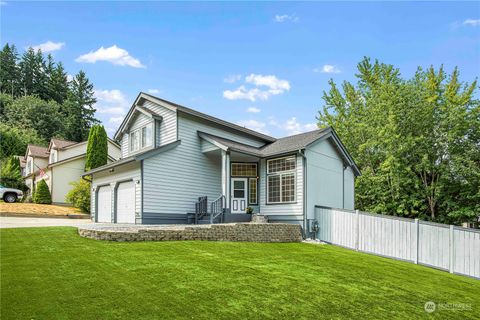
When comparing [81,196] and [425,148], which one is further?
[81,196]

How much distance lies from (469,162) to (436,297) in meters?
19.2

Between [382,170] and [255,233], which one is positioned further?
[382,170]

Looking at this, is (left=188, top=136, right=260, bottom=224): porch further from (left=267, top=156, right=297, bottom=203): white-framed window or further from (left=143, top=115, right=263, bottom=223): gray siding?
(left=267, top=156, right=297, bottom=203): white-framed window

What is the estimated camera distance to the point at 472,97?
89.8 feet

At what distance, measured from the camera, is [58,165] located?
32344mm

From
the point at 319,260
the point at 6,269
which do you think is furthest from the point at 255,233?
the point at 6,269

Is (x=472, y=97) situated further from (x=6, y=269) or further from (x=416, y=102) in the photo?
(x=6, y=269)

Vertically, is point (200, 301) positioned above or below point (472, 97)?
below

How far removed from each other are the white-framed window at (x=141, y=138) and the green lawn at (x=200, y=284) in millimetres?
8694

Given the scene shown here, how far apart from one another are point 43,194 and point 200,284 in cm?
2869

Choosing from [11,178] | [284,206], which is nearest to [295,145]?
[284,206]

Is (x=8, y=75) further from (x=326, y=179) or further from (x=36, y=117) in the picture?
(x=326, y=179)

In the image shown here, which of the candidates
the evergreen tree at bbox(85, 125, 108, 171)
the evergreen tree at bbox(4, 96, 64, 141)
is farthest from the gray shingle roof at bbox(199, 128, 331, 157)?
the evergreen tree at bbox(4, 96, 64, 141)

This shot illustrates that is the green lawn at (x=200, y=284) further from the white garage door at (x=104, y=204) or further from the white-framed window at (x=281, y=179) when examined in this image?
the white garage door at (x=104, y=204)
